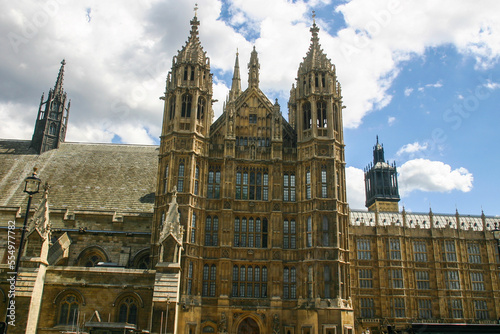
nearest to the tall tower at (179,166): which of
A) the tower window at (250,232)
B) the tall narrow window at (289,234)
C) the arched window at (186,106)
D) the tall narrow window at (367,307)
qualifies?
the arched window at (186,106)

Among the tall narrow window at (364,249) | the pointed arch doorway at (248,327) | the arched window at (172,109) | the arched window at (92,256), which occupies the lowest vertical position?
the pointed arch doorway at (248,327)

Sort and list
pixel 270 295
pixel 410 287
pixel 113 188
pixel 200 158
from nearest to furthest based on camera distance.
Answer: pixel 270 295 < pixel 200 158 < pixel 113 188 < pixel 410 287

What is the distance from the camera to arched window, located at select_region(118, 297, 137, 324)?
3133cm

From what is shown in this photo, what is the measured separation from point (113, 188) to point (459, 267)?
48.6 metres

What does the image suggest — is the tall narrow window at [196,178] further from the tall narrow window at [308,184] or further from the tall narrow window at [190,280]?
the tall narrow window at [308,184]

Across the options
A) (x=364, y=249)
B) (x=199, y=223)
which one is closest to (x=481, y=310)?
(x=364, y=249)

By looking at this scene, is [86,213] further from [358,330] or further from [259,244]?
[358,330]

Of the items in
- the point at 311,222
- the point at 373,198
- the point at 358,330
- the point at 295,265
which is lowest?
the point at 358,330

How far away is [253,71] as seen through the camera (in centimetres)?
4394

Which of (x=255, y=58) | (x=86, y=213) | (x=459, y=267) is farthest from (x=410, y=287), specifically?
(x=86, y=213)

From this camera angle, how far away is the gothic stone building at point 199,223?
31688 mm

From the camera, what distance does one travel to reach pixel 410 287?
6188 centimetres

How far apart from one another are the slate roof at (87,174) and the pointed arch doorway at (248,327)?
44.9ft

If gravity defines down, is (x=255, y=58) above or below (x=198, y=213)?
above
